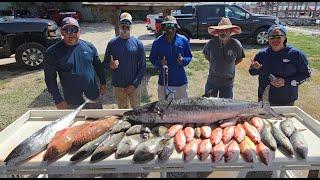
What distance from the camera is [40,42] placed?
1169 cm

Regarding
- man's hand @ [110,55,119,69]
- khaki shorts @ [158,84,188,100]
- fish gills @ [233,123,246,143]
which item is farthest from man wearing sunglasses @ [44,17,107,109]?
fish gills @ [233,123,246,143]

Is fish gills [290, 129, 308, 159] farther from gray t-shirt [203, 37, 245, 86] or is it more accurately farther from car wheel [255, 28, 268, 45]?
car wheel [255, 28, 268, 45]

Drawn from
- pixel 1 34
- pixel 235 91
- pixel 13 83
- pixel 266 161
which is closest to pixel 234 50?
pixel 266 161

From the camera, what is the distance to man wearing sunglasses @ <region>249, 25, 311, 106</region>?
4.64 meters

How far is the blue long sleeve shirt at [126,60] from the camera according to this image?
5418 mm

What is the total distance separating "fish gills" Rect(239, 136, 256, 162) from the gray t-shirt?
7.19 ft

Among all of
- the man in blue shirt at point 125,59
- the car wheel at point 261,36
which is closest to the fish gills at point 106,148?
the man in blue shirt at point 125,59

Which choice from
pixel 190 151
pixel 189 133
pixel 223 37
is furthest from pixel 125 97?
pixel 190 151

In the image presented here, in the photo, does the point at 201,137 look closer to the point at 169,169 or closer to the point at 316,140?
the point at 169,169

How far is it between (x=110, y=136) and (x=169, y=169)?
0.81 m

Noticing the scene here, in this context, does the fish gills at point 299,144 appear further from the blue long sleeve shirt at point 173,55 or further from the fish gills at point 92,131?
the blue long sleeve shirt at point 173,55

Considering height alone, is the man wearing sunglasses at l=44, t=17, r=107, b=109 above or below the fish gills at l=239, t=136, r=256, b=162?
above

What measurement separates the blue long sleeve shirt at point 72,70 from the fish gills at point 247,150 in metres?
2.54

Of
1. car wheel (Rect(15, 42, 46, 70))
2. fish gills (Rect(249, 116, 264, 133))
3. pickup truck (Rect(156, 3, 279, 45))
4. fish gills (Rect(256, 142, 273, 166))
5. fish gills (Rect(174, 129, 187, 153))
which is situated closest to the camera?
fish gills (Rect(256, 142, 273, 166))
